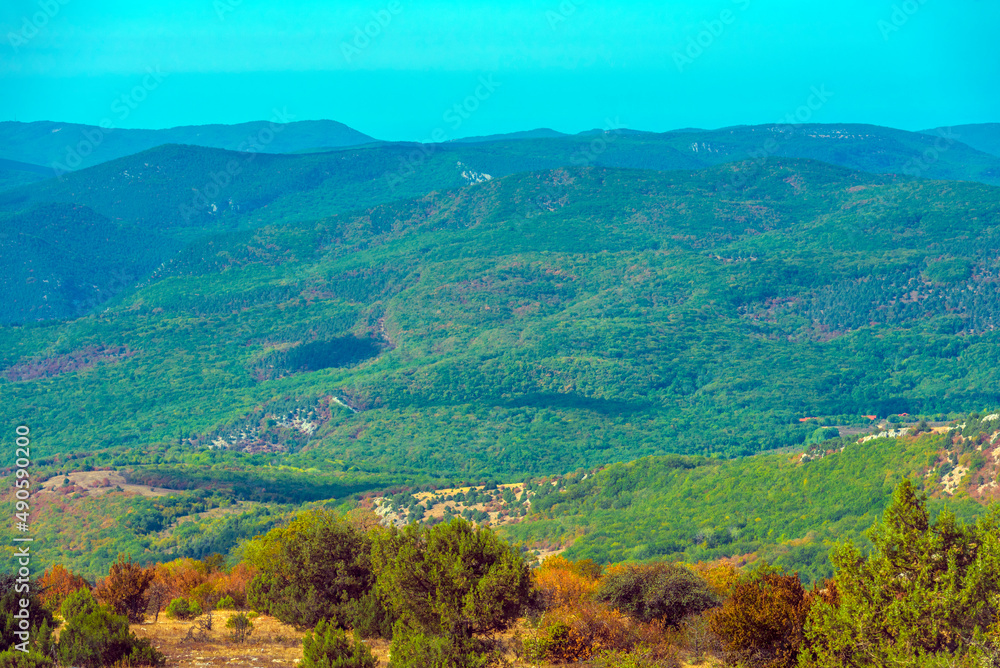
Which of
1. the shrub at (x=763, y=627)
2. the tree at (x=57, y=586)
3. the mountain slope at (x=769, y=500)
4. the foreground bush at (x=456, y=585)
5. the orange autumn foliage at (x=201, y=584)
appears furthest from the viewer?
the mountain slope at (x=769, y=500)

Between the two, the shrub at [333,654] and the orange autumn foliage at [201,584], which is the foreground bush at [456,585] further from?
the orange autumn foliage at [201,584]

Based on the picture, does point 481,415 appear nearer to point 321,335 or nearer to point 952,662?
point 321,335

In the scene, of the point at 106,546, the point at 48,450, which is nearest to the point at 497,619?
the point at 106,546

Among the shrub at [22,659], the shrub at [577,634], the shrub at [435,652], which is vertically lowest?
the shrub at [577,634]

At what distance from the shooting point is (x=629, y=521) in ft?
200

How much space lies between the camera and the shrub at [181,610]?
86.3 ft

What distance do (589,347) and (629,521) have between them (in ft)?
366

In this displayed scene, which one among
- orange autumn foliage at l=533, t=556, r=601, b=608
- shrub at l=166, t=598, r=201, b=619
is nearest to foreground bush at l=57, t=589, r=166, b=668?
shrub at l=166, t=598, r=201, b=619

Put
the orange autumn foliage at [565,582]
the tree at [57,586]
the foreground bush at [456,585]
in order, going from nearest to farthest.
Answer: the foreground bush at [456,585], the orange autumn foliage at [565,582], the tree at [57,586]

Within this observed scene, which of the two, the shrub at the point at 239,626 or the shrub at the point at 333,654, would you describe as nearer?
the shrub at the point at 333,654

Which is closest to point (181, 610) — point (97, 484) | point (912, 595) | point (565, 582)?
point (565, 582)

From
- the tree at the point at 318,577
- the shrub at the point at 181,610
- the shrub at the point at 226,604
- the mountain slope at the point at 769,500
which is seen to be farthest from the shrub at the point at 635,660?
the mountain slope at the point at 769,500

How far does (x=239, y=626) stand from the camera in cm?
2427

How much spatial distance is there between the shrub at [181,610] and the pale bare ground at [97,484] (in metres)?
63.1
